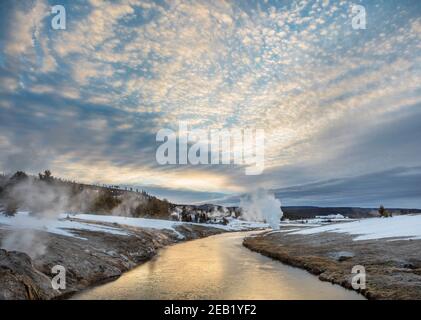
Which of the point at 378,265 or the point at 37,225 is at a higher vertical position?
the point at 37,225

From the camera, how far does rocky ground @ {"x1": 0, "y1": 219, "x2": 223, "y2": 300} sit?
830 inches

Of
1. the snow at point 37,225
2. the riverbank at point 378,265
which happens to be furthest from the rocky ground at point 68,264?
the riverbank at point 378,265

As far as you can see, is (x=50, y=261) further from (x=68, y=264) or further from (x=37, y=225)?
(x=37, y=225)

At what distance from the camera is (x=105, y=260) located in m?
38.3

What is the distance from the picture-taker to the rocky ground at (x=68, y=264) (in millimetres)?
21083

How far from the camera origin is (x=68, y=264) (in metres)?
31.3

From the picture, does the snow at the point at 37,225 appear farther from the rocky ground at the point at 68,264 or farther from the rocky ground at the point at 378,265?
the rocky ground at the point at 378,265

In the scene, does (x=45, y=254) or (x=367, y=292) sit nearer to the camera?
(x=367, y=292)

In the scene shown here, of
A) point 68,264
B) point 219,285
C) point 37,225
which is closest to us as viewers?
point 219,285

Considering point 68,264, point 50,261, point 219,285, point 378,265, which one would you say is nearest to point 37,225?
point 68,264

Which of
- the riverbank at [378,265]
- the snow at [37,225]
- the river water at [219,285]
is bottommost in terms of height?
the river water at [219,285]

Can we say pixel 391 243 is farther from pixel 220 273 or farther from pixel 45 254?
pixel 45 254
